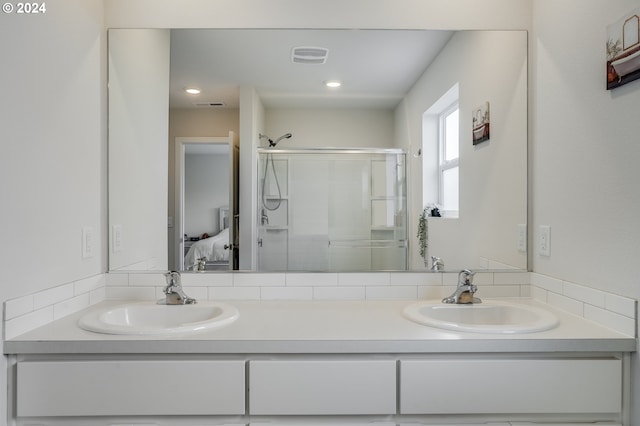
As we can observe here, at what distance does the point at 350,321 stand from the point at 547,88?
4.09 ft

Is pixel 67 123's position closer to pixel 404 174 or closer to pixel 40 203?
pixel 40 203

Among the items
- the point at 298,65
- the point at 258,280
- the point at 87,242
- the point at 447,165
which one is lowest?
the point at 258,280

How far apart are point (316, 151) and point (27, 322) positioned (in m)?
1.23

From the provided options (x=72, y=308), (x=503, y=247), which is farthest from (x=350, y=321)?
(x=72, y=308)

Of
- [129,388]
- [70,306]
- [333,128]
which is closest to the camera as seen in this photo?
[129,388]

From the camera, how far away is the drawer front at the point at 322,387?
3.96 ft

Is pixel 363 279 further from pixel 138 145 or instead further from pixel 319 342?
pixel 138 145

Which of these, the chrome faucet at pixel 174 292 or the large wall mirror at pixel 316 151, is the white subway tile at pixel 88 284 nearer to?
the large wall mirror at pixel 316 151

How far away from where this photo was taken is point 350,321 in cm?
142

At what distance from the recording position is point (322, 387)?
121cm

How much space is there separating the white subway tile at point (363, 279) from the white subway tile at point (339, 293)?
0.9 inches

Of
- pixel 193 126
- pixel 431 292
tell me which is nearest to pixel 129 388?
pixel 193 126

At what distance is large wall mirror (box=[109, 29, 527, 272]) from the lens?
1791 millimetres

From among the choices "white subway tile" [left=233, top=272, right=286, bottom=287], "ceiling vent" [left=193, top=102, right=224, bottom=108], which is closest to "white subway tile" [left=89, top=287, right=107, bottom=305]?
"white subway tile" [left=233, top=272, right=286, bottom=287]
